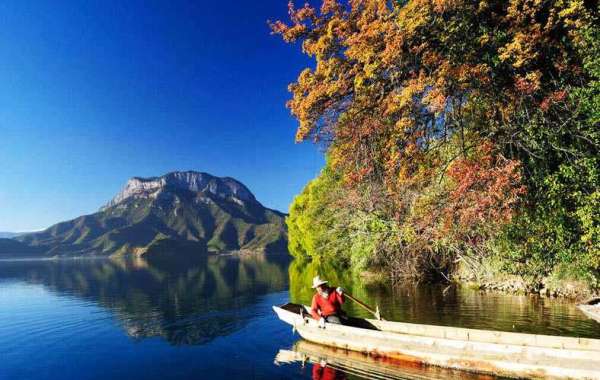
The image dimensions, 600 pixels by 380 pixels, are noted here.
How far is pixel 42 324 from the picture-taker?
Result: 93.7 feet

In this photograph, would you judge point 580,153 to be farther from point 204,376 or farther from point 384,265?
point 384,265

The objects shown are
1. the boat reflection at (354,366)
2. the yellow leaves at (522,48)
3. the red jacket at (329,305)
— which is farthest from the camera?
the red jacket at (329,305)

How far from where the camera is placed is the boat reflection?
13977 mm

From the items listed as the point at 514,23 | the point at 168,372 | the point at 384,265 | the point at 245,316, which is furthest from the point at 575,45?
the point at 384,265

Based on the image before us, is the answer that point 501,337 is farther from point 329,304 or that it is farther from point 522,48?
point 522,48

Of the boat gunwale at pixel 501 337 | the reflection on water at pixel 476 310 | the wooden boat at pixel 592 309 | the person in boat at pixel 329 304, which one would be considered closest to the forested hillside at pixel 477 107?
the wooden boat at pixel 592 309

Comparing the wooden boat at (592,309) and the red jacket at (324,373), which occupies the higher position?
the wooden boat at (592,309)

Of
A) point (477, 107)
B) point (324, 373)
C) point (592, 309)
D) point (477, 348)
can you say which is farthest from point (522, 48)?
point (324, 373)

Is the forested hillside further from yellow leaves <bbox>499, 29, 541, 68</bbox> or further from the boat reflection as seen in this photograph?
the boat reflection

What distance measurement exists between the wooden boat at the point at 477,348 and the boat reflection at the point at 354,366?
25 centimetres

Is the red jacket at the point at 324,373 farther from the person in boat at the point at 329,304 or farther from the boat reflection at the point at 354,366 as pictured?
the person in boat at the point at 329,304

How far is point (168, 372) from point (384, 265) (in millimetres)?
33201

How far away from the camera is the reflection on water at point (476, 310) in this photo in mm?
20188

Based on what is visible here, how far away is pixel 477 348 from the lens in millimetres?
13781
